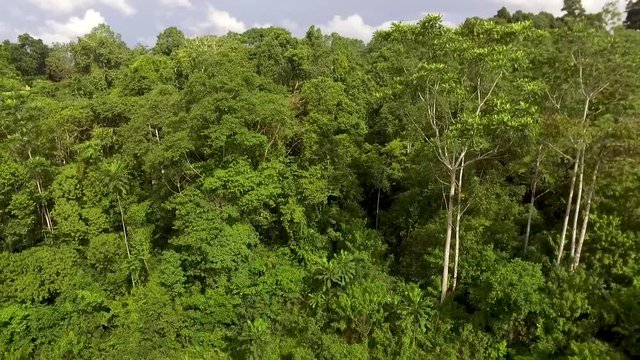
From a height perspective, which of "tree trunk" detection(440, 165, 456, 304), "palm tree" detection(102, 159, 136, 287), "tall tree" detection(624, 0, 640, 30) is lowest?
"tree trunk" detection(440, 165, 456, 304)

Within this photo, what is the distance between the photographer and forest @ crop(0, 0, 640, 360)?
17.2 metres

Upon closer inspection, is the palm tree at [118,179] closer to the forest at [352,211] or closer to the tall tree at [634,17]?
the forest at [352,211]

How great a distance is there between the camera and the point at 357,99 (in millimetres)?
28781

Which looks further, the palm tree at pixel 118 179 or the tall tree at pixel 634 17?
the tall tree at pixel 634 17

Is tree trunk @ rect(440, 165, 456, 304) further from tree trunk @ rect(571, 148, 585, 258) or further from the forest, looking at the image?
tree trunk @ rect(571, 148, 585, 258)

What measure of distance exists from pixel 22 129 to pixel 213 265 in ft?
44.3

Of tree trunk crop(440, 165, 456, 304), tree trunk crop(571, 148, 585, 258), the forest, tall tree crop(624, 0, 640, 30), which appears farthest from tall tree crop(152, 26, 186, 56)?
tall tree crop(624, 0, 640, 30)

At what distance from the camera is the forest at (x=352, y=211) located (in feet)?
56.4

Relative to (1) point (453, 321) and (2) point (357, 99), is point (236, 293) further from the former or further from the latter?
(2) point (357, 99)

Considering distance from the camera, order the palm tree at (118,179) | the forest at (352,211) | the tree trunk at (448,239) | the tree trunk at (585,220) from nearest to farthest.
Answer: the forest at (352,211), the tree trunk at (585,220), the tree trunk at (448,239), the palm tree at (118,179)

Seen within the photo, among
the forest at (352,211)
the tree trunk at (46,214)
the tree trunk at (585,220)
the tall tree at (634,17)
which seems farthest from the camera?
the tall tree at (634,17)

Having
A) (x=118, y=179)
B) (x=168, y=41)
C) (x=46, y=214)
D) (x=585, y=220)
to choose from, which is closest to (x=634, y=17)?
(x=585, y=220)

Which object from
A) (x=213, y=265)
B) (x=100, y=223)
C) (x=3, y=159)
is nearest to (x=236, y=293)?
(x=213, y=265)

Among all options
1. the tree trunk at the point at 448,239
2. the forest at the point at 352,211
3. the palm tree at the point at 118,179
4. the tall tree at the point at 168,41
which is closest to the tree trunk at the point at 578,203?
the forest at the point at 352,211
